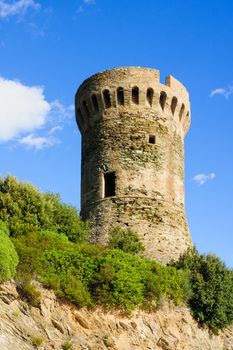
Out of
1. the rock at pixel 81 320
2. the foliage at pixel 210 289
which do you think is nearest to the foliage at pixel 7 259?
the rock at pixel 81 320

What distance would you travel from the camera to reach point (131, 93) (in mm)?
31625

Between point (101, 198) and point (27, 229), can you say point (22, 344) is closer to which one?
point (27, 229)

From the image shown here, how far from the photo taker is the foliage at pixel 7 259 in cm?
1955

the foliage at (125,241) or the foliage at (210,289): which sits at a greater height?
the foliage at (125,241)

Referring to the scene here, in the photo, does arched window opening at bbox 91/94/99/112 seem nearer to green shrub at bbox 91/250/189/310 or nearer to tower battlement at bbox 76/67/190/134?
tower battlement at bbox 76/67/190/134

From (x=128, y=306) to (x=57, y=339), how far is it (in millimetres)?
3475

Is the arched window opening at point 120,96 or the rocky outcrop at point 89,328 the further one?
the arched window opening at point 120,96

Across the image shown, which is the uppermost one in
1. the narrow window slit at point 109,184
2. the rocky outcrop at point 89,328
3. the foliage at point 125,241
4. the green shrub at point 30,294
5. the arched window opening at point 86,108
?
the arched window opening at point 86,108

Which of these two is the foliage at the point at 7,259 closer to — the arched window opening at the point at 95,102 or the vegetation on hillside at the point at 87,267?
the vegetation on hillside at the point at 87,267

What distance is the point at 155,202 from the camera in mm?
30109

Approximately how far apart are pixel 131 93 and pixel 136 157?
10.2 feet

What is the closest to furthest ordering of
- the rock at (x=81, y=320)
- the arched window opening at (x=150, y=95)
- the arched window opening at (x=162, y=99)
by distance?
the rock at (x=81, y=320) < the arched window opening at (x=150, y=95) < the arched window opening at (x=162, y=99)

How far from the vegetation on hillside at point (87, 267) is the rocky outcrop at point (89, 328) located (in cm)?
36

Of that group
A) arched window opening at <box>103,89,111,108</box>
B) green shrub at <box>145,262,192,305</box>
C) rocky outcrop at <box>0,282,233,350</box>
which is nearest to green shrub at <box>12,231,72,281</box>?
rocky outcrop at <box>0,282,233,350</box>
